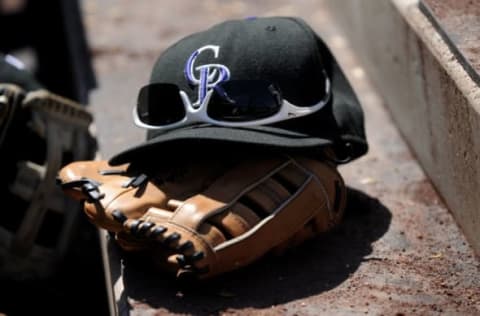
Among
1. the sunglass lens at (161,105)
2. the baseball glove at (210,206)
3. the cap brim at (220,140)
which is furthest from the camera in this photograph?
the sunglass lens at (161,105)

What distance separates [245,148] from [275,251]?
341 millimetres

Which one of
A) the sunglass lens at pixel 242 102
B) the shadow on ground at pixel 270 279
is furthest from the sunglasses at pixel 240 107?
the shadow on ground at pixel 270 279

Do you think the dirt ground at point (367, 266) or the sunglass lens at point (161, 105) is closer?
the dirt ground at point (367, 266)

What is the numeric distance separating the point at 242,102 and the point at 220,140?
0.53ft

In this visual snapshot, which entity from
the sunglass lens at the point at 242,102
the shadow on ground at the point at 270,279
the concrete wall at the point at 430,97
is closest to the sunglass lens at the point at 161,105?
the sunglass lens at the point at 242,102

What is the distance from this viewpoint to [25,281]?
4117mm

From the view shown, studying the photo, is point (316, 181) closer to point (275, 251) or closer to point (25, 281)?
point (275, 251)

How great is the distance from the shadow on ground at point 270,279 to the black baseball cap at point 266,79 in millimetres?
297

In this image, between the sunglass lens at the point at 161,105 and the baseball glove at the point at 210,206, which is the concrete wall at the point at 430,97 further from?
the sunglass lens at the point at 161,105

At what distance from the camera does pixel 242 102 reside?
3.23 m

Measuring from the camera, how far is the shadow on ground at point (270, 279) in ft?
10.1

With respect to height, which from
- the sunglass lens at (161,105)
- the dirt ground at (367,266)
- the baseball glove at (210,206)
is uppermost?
the sunglass lens at (161,105)

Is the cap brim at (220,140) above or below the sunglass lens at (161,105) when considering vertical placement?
below

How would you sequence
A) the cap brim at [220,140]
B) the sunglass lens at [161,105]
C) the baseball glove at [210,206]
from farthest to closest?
the sunglass lens at [161,105] → the cap brim at [220,140] → the baseball glove at [210,206]
